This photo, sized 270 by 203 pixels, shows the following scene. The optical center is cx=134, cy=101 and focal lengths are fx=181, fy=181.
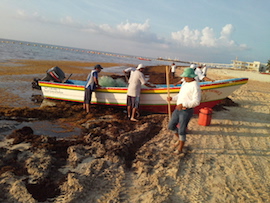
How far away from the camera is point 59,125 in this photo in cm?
557

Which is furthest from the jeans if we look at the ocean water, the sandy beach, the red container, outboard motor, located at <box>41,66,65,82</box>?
the ocean water

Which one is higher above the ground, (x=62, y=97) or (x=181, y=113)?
(x=181, y=113)

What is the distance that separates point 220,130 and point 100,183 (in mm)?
4312

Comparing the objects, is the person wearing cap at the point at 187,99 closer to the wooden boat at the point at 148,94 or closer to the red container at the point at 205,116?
the red container at the point at 205,116

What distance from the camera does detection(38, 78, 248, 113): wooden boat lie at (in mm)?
6418

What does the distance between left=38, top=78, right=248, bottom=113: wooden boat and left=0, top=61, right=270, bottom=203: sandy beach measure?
1055 mm

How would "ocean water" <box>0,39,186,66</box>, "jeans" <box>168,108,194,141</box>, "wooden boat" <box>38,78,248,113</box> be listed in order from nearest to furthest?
"jeans" <box>168,108,194,141</box>
"wooden boat" <box>38,78,248,113</box>
"ocean water" <box>0,39,186,66</box>

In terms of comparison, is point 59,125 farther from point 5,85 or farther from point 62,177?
point 5,85

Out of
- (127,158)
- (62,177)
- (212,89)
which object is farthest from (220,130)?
(62,177)

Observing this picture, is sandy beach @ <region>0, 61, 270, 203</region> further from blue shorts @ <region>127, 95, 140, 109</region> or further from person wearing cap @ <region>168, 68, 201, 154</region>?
person wearing cap @ <region>168, 68, 201, 154</region>

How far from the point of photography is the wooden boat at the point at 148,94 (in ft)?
21.1

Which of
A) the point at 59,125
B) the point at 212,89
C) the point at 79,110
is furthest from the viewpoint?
the point at 79,110

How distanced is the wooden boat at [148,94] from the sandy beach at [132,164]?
105 centimetres

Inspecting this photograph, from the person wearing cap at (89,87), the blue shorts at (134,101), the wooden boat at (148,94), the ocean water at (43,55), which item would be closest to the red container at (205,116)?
the wooden boat at (148,94)
